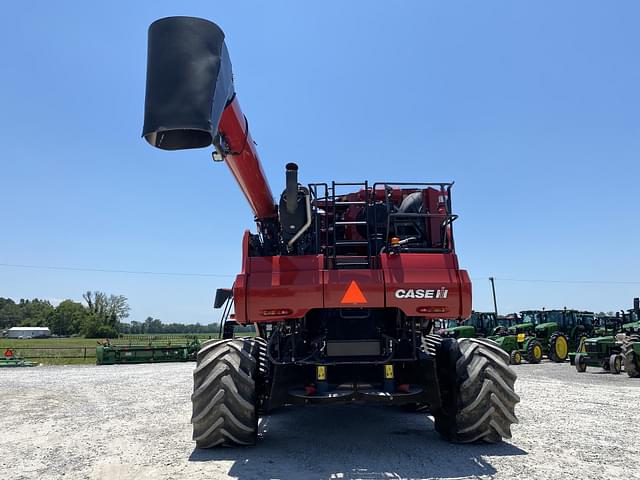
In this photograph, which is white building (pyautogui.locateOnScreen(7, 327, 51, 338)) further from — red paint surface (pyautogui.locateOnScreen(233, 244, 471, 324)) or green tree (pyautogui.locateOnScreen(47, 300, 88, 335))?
red paint surface (pyautogui.locateOnScreen(233, 244, 471, 324))

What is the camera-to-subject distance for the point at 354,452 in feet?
18.9

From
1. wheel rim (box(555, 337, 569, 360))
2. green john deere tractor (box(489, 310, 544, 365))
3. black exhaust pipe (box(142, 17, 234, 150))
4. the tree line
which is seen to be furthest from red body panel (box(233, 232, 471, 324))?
the tree line

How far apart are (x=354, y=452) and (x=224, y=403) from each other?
5.40ft

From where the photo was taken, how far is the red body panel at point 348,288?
5.82m

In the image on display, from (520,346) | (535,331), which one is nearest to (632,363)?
(520,346)

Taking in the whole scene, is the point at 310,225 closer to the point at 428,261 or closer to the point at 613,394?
the point at 428,261

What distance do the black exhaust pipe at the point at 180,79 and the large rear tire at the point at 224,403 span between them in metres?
2.89

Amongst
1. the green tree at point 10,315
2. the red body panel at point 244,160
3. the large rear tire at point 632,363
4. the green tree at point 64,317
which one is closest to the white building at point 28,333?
the green tree at point 64,317

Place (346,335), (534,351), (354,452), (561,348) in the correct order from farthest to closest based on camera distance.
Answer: (561,348) → (534,351) → (346,335) → (354,452)

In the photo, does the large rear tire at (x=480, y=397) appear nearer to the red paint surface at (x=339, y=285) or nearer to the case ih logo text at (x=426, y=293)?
the red paint surface at (x=339, y=285)

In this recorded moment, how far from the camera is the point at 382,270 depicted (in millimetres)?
5930

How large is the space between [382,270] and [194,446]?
10.7 ft

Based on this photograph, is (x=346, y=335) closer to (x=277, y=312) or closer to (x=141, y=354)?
(x=277, y=312)

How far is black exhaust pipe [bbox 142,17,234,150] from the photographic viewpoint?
13.3ft
